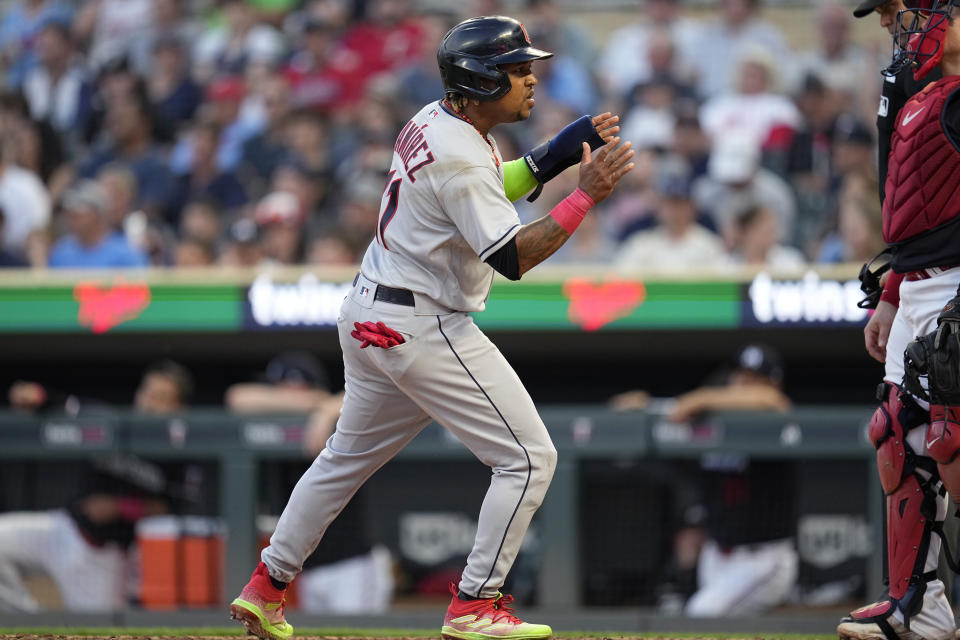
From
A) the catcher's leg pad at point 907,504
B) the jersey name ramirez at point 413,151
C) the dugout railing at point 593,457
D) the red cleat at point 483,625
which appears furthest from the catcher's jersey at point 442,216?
the dugout railing at point 593,457

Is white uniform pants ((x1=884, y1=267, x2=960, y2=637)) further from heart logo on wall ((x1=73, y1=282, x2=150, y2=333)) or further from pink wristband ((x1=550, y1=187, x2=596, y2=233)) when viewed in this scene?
heart logo on wall ((x1=73, y1=282, x2=150, y2=333))

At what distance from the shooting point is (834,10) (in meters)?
8.27

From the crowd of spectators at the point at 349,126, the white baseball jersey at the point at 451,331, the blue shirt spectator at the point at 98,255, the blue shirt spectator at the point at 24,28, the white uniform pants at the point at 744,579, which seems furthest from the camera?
the blue shirt spectator at the point at 24,28

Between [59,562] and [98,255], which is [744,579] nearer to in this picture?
[59,562]

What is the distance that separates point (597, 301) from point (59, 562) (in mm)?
3035

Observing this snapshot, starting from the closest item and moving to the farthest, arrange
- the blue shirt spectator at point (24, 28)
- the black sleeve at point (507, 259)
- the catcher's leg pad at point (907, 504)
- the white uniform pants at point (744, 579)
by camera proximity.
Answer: the black sleeve at point (507, 259) → the catcher's leg pad at point (907, 504) → the white uniform pants at point (744, 579) → the blue shirt spectator at point (24, 28)

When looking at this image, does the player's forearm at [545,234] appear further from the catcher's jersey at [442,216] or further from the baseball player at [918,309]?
the baseball player at [918,309]

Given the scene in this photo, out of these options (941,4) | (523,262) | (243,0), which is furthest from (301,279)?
(243,0)

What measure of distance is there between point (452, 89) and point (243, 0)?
23.4 ft

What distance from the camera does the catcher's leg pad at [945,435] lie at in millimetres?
3379

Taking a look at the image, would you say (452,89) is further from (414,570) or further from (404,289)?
(414,570)

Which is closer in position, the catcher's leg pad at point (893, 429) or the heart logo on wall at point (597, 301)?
the catcher's leg pad at point (893, 429)

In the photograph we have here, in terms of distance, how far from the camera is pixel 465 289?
11.6 ft

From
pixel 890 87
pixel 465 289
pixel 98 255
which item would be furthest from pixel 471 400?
pixel 98 255
